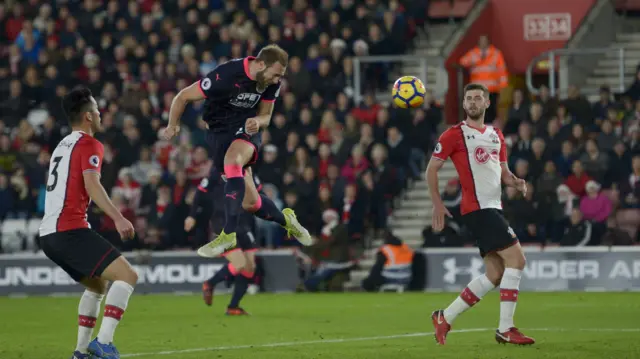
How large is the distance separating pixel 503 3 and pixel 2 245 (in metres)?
11.1

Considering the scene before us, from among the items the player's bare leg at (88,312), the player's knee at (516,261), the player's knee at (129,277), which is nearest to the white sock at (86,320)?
the player's bare leg at (88,312)

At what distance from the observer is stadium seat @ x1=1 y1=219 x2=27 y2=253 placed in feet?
72.4

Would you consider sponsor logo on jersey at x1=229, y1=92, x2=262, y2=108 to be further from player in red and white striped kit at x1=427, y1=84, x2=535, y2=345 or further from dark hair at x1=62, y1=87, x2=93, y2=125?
dark hair at x1=62, y1=87, x2=93, y2=125

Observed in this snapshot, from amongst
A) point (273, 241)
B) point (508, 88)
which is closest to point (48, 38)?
point (273, 241)

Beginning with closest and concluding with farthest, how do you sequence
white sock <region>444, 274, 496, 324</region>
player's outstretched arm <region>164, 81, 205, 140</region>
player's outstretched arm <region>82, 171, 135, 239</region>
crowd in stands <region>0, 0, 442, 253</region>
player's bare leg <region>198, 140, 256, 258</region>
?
player's outstretched arm <region>82, 171, 135, 239</region>
white sock <region>444, 274, 496, 324</region>
player's outstretched arm <region>164, 81, 205, 140</region>
player's bare leg <region>198, 140, 256, 258</region>
crowd in stands <region>0, 0, 442, 253</region>

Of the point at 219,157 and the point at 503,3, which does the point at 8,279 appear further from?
the point at 503,3

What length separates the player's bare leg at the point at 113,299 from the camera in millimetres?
9719

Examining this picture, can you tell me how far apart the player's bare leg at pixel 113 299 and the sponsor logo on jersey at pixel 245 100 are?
10.7ft

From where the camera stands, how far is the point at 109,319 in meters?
9.85

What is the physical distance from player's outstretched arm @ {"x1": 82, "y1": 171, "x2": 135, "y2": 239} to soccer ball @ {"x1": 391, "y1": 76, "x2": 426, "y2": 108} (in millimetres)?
4880

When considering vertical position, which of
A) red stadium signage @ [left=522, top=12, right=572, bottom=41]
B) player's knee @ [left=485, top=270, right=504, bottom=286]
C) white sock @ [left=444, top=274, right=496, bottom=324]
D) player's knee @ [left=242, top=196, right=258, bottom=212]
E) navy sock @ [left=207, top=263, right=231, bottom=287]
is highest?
red stadium signage @ [left=522, top=12, right=572, bottom=41]

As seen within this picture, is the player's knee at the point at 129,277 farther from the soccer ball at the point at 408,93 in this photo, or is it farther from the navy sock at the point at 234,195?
the soccer ball at the point at 408,93

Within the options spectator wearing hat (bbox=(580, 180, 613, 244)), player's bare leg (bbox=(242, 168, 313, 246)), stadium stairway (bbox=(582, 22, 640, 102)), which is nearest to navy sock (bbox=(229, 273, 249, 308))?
player's bare leg (bbox=(242, 168, 313, 246))

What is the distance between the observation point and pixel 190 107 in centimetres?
2392
